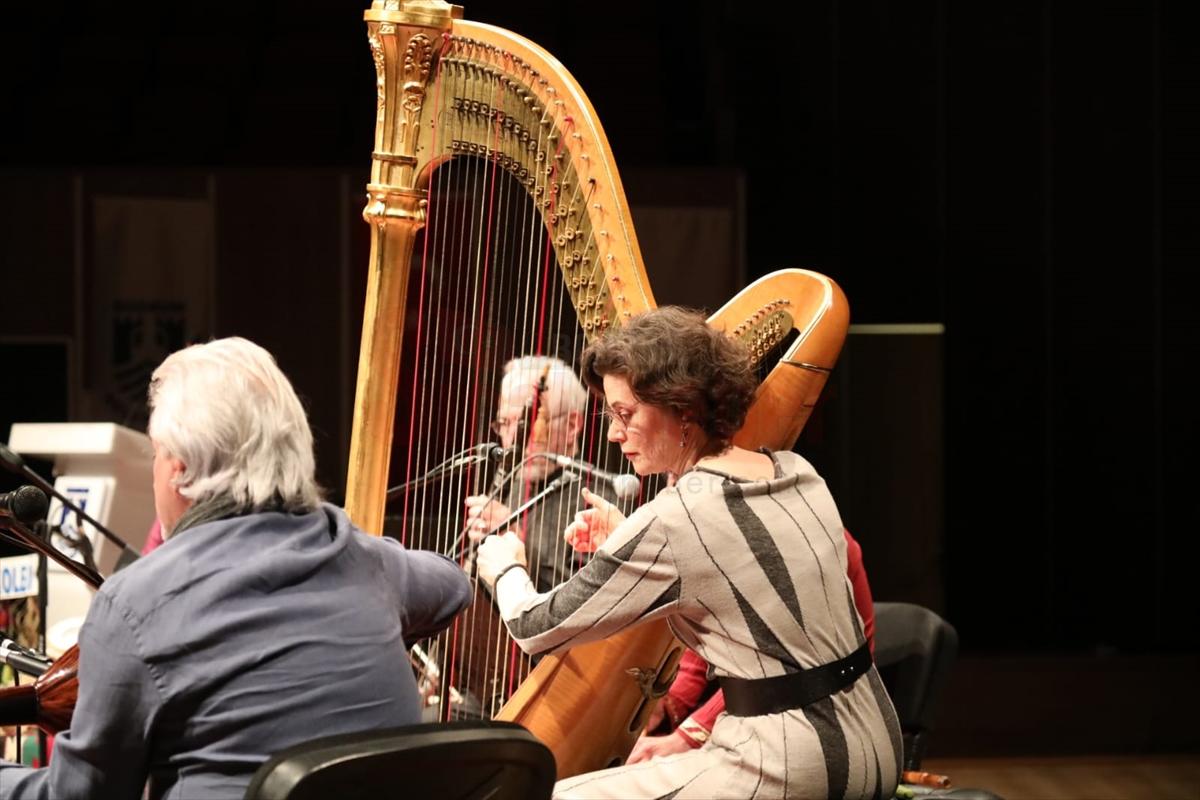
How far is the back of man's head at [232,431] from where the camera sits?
1465mm

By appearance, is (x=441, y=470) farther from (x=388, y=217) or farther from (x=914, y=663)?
(x=914, y=663)

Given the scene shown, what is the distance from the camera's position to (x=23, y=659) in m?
1.70

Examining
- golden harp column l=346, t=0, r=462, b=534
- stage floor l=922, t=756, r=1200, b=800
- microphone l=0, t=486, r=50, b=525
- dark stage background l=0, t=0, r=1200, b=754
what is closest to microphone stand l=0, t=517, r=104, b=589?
microphone l=0, t=486, r=50, b=525

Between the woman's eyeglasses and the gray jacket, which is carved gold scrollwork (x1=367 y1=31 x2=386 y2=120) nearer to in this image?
the woman's eyeglasses

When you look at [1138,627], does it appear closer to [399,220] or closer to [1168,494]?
[1168,494]

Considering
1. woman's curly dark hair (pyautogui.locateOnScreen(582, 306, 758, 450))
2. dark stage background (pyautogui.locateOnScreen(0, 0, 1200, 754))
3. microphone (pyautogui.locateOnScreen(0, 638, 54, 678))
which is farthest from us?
dark stage background (pyautogui.locateOnScreen(0, 0, 1200, 754))

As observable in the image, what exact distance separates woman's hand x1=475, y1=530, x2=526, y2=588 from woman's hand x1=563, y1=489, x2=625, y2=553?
3.0 inches

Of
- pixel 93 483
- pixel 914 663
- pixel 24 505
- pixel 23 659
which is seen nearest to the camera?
pixel 23 659

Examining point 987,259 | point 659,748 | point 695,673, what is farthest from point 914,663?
point 987,259

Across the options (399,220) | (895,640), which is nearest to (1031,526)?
(895,640)

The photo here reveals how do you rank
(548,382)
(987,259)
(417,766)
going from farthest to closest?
(987,259), (548,382), (417,766)

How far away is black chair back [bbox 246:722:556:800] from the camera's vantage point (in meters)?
1.25

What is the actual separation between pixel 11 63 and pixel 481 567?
15.8 ft

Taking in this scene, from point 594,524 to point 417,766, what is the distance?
0.84m
